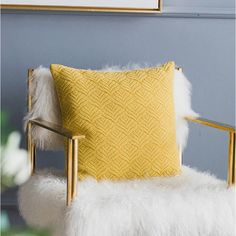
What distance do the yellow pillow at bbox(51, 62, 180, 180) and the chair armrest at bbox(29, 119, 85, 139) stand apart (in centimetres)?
7

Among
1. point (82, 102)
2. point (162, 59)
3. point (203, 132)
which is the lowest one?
point (203, 132)

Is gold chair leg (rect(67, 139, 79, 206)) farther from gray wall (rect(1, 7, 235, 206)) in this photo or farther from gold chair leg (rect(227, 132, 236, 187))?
gray wall (rect(1, 7, 235, 206))

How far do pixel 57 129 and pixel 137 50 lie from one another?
69 centimetres

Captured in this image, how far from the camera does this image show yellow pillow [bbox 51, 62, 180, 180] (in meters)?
1.33

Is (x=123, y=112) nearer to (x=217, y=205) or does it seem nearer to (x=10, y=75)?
(x=217, y=205)

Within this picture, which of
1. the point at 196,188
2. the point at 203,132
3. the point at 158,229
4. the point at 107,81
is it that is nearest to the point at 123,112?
the point at 107,81

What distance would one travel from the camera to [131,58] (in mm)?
1789

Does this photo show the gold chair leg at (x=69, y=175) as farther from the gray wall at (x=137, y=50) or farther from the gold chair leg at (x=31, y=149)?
the gray wall at (x=137, y=50)

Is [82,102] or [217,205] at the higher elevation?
[82,102]

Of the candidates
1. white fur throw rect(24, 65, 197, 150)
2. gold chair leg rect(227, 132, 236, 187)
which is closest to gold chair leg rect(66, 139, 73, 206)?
white fur throw rect(24, 65, 197, 150)

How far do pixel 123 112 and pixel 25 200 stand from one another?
396 millimetres

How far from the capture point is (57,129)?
1228mm

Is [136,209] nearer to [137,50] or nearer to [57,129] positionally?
[57,129]

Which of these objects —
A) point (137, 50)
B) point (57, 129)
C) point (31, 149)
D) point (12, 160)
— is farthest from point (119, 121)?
point (12, 160)
